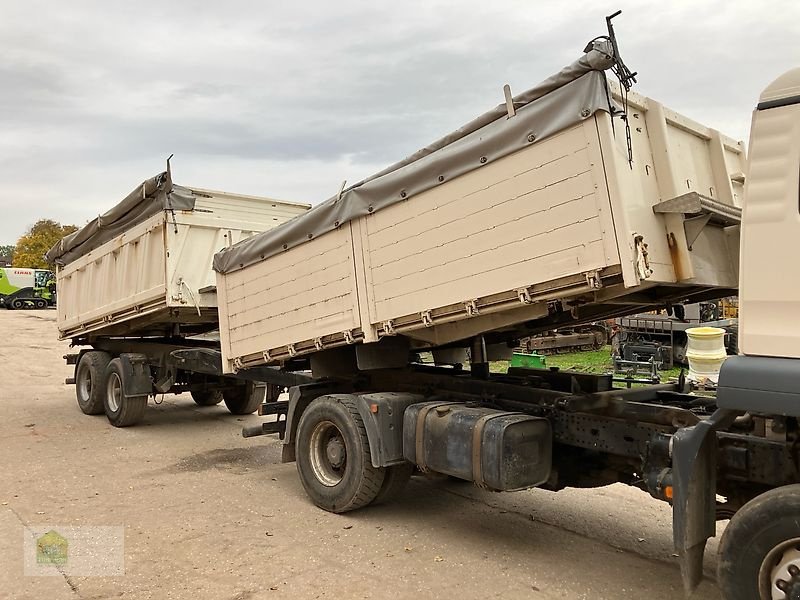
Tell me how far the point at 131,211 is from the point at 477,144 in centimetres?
701

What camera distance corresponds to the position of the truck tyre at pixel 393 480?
19.6ft

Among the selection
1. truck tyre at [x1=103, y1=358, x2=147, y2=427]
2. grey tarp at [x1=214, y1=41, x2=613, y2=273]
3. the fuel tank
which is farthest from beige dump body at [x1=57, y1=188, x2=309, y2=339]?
the fuel tank

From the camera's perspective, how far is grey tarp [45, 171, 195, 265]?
926 centimetres

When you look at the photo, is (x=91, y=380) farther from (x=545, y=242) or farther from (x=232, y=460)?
(x=545, y=242)

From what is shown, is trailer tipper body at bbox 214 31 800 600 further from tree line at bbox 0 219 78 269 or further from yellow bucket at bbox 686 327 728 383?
tree line at bbox 0 219 78 269

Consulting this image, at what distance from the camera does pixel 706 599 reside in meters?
4.22

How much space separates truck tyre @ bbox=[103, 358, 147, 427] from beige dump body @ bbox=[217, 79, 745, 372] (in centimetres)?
527

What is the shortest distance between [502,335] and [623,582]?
2.57 metres

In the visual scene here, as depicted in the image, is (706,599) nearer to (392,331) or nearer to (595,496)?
(595,496)

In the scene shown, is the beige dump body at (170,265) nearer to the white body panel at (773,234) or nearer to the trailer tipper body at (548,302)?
the trailer tipper body at (548,302)

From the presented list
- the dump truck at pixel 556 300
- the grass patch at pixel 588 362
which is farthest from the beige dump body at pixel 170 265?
the grass patch at pixel 588 362

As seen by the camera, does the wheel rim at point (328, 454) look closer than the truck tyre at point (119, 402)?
Yes

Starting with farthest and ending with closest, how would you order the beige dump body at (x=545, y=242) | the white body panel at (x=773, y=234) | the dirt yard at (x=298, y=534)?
1. the dirt yard at (x=298, y=534)
2. the beige dump body at (x=545, y=242)
3. the white body panel at (x=773, y=234)

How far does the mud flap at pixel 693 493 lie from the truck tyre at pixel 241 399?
9.12 metres
